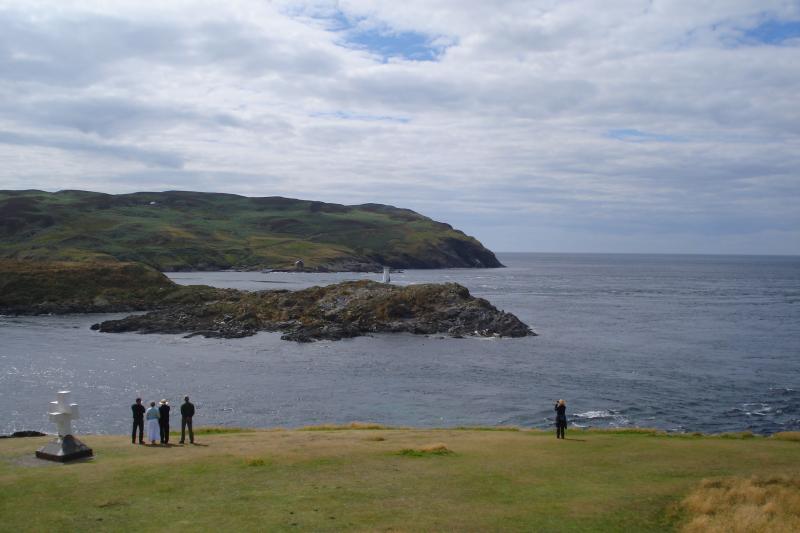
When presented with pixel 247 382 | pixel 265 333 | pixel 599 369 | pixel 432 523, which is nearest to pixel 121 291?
pixel 265 333

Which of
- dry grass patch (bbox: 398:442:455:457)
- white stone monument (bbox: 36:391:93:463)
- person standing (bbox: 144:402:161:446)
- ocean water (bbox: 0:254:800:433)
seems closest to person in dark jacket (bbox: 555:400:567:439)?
dry grass patch (bbox: 398:442:455:457)

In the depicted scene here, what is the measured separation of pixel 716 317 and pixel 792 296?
64415 millimetres

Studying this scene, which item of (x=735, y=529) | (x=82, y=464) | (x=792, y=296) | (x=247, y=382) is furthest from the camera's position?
(x=792, y=296)

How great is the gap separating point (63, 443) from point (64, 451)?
367 mm

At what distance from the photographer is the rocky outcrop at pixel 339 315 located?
3743 inches

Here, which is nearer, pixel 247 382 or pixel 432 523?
pixel 432 523

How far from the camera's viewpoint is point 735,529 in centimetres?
1697

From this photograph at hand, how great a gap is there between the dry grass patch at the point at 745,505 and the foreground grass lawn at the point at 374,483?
0.65m

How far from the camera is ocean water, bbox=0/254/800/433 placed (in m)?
50.0

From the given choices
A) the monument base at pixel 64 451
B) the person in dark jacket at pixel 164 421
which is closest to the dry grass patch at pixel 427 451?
the person in dark jacket at pixel 164 421

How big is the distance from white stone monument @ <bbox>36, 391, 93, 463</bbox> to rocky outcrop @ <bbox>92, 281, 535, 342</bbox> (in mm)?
63943

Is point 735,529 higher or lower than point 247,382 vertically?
higher

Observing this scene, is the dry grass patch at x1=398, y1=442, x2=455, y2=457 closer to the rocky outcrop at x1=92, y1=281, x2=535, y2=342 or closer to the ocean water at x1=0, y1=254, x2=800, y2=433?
the ocean water at x1=0, y1=254, x2=800, y2=433

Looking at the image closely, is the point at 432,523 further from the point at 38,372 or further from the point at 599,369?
the point at 38,372
